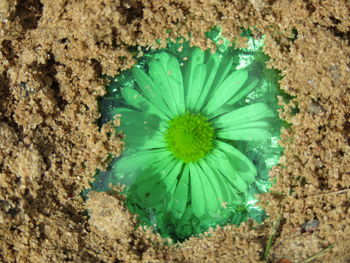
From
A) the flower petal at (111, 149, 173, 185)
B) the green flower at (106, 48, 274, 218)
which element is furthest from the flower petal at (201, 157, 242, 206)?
the flower petal at (111, 149, 173, 185)

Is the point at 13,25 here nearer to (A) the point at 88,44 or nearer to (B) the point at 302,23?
(A) the point at 88,44

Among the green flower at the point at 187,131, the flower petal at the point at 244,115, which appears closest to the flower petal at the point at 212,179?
the green flower at the point at 187,131

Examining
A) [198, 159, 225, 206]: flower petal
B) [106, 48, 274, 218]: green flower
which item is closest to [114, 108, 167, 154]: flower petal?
[106, 48, 274, 218]: green flower

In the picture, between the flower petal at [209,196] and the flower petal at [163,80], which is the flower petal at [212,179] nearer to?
the flower petal at [209,196]

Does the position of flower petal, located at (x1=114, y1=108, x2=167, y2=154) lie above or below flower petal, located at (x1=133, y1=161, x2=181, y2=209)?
above

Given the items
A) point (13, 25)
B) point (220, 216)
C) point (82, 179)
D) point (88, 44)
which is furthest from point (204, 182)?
point (13, 25)

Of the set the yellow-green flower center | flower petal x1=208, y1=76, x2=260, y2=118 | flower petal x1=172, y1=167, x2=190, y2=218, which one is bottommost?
flower petal x1=172, y1=167, x2=190, y2=218

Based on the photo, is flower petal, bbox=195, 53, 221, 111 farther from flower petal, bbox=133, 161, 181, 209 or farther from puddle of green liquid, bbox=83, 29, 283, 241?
flower petal, bbox=133, 161, 181, 209

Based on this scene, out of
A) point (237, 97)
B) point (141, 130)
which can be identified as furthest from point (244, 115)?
point (141, 130)

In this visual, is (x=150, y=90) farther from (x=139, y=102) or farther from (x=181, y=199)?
(x=181, y=199)
